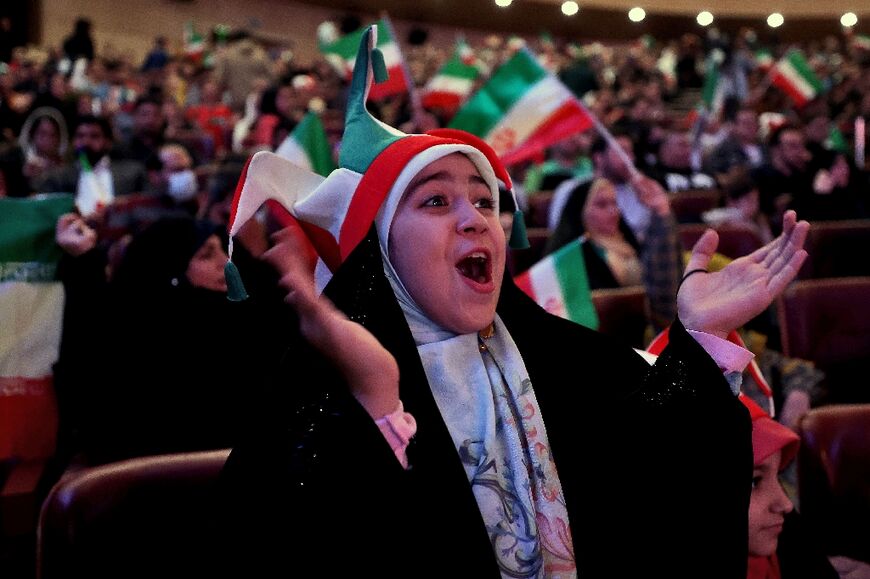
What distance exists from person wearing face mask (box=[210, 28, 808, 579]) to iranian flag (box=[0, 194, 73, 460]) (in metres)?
1.25

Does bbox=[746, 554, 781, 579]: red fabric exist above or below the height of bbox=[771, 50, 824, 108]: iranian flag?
below

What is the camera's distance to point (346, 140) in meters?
1.46

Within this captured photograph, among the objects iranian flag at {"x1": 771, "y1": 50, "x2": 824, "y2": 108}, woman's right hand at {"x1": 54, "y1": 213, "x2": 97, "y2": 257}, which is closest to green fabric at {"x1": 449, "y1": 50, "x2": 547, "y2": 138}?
woman's right hand at {"x1": 54, "y1": 213, "x2": 97, "y2": 257}

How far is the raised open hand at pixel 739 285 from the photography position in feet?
4.21

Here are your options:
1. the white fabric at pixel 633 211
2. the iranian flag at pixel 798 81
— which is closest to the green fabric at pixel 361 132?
the white fabric at pixel 633 211

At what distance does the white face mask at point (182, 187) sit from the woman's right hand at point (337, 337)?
3.46 m

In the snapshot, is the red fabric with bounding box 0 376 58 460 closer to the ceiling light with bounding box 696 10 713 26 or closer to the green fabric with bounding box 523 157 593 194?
the green fabric with bounding box 523 157 593 194

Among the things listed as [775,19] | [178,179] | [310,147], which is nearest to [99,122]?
[178,179]

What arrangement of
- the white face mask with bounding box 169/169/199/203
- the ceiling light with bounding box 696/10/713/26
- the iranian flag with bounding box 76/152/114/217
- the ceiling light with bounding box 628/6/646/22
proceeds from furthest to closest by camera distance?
1. the ceiling light with bounding box 696/10/713/26
2. the ceiling light with bounding box 628/6/646/22
3. the iranian flag with bounding box 76/152/114/217
4. the white face mask with bounding box 169/169/199/203

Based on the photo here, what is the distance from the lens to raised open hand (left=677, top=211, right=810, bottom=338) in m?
1.28

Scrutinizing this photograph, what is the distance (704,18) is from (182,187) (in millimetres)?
15790

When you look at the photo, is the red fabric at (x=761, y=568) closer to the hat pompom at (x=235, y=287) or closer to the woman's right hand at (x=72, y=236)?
the hat pompom at (x=235, y=287)

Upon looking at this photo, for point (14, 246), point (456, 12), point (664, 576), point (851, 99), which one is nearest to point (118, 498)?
point (664, 576)

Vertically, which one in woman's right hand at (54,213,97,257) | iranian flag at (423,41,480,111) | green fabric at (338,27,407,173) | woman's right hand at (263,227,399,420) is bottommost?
woman's right hand at (263,227,399,420)
